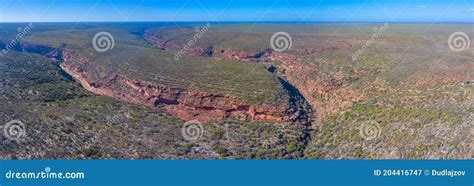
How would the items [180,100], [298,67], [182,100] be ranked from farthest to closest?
1. [298,67]
2. [180,100]
3. [182,100]

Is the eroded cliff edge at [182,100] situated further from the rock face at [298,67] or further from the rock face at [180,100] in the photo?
the rock face at [298,67]

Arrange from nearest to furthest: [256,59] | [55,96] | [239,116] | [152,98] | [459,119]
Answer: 1. [459,119]
2. [239,116]
3. [55,96]
4. [152,98]
5. [256,59]

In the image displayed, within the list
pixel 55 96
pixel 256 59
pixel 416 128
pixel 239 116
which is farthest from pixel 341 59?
pixel 55 96

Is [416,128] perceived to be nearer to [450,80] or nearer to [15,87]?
[450,80]

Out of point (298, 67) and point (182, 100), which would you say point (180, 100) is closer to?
point (182, 100)

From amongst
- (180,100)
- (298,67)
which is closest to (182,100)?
(180,100)

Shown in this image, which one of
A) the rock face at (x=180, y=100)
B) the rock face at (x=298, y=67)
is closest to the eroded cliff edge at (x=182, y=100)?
the rock face at (x=180, y=100)

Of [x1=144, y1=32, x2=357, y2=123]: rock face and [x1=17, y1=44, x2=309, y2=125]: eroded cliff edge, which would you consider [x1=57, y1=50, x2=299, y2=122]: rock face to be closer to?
[x1=17, y1=44, x2=309, y2=125]: eroded cliff edge

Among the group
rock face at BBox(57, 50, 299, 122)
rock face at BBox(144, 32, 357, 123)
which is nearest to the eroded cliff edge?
Answer: rock face at BBox(57, 50, 299, 122)

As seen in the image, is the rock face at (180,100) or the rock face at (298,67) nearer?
the rock face at (180,100)

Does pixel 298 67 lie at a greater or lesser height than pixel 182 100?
greater

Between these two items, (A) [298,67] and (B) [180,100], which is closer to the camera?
(B) [180,100]
